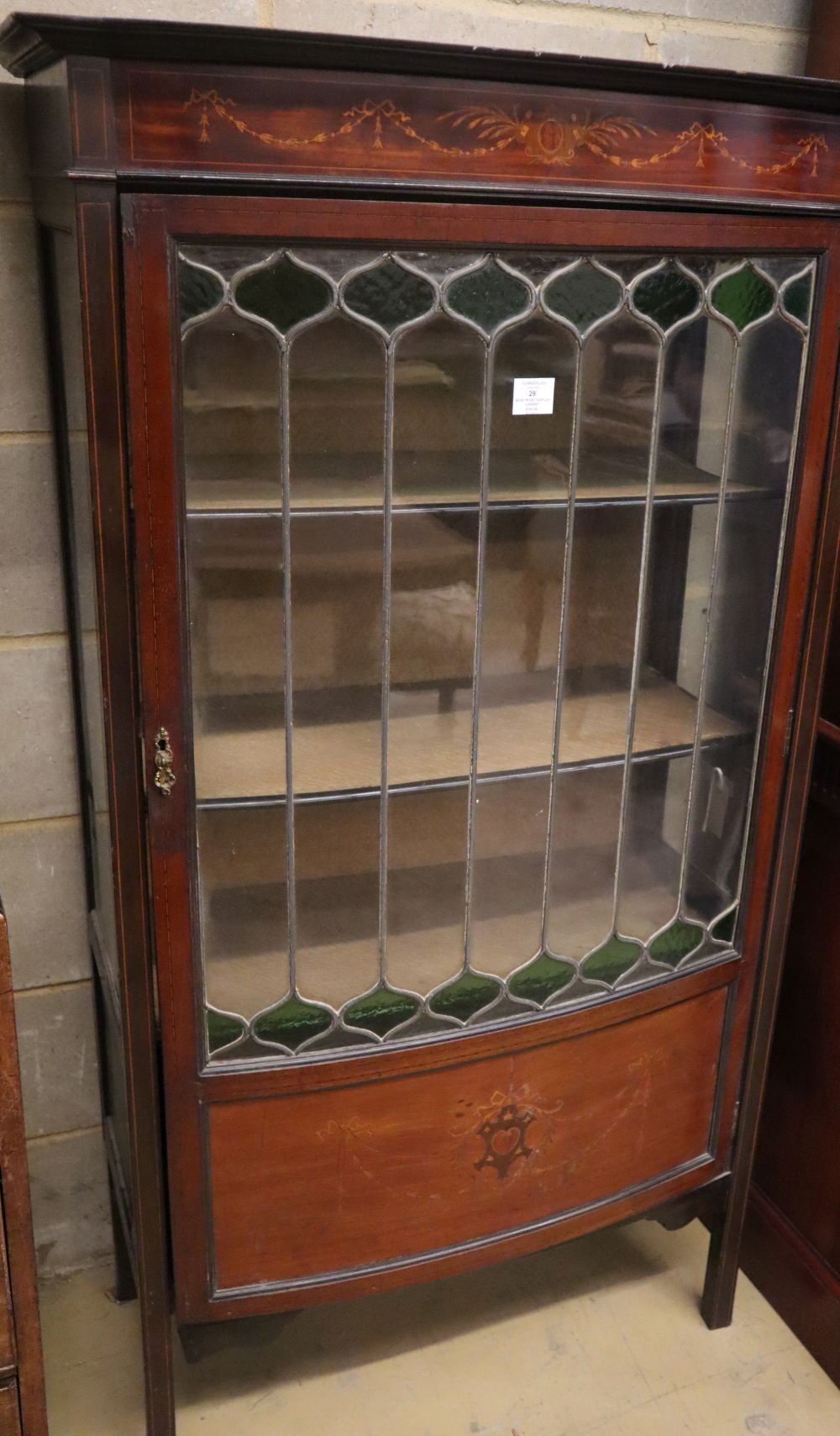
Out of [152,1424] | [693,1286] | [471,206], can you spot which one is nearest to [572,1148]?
[693,1286]

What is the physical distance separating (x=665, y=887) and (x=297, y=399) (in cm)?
75

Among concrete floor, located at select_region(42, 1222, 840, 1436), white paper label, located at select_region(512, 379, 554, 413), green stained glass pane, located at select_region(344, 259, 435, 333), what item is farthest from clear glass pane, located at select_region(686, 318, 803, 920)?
concrete floor, located at select_region(42, 1222, 840, 1436)

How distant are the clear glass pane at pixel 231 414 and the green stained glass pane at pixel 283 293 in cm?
2

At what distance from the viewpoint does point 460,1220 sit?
1516 millimetres

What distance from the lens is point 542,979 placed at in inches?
57.6

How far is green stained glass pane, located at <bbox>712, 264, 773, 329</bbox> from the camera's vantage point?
1.29 meters

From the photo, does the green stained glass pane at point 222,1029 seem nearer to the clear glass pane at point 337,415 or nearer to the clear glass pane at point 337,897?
the clear glass pane at point 337,897

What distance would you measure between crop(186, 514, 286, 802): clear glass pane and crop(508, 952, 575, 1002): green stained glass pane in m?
0.38

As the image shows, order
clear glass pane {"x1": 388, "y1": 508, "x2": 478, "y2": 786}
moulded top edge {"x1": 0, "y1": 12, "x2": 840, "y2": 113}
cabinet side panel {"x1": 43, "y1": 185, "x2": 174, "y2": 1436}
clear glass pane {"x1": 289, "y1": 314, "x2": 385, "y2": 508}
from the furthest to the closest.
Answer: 1. clear glass pane {"x1": 388, "y1": 508, "x2": 478, "y2": 786}
2. clear glass pane {"x1": 289, "y1": 314, "x2": 385, "y2": 508}
3. cabinet side panel {"x1": 43, "y1": 185, "x2": 174, "y2": 1436}
4. moulded top edge {"x1": 0, "y1": 12, "x2": 840, "y2": 113}

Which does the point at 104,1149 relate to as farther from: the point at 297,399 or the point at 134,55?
the point at 134,55

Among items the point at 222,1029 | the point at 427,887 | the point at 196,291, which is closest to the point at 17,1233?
the point at 222,1029

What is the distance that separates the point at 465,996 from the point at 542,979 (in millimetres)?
99

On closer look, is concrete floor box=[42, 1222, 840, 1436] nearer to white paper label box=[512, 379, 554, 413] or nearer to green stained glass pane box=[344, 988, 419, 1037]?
green stained glass pane box=[344, 988, 419, 1037]

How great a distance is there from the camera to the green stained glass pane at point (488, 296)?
1186 millimetres
